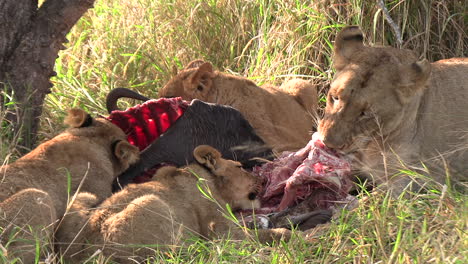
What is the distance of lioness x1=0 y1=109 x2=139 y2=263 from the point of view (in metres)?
4.19

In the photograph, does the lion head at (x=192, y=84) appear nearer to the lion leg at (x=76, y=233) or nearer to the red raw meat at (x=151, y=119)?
the red raw meat at (x=151, y=119)

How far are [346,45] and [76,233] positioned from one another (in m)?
1.90

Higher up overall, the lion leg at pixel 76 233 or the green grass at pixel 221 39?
the green grass at pixel 221 39

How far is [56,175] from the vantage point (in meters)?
4.96

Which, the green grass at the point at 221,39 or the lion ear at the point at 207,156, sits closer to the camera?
the lion ear at the point at 207,156

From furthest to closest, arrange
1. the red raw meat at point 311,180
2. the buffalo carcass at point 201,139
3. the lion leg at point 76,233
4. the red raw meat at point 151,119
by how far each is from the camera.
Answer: the red raw meat at point 151,119 → the buffalo carcass at point 201,139 → the red raw meat at point 311,180 → the lion leg at point 76,233

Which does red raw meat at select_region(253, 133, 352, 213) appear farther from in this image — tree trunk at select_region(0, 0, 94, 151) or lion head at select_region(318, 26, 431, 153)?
tree trunk at select_region(0, 0, 94, 151)

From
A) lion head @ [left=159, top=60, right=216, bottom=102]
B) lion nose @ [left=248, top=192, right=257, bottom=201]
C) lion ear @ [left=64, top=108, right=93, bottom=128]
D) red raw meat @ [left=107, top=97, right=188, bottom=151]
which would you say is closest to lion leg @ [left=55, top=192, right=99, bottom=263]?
lion ear @ [left=64, top=108, right=93, bottom=128]

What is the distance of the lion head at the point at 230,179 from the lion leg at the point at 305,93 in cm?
167

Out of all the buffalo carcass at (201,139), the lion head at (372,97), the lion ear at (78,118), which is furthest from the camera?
the buffalo carcass at (201,139)

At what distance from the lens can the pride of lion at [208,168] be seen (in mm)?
4234

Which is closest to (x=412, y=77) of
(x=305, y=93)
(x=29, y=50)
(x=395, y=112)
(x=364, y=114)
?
(x=395, y=112)

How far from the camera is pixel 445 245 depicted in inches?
149

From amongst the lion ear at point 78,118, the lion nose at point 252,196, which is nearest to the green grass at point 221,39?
the lion ear at point 78,118
